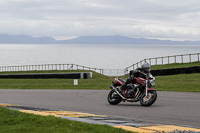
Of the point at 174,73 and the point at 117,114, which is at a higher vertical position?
the point at 174,73

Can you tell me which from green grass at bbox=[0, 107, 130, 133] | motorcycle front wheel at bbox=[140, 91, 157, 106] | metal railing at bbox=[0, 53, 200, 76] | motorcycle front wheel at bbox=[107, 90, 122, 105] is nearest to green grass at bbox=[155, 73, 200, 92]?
motorcycle front wheel at bbox=[107, 90, 122, 105]

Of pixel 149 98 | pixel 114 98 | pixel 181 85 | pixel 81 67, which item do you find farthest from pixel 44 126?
pixel 81 67

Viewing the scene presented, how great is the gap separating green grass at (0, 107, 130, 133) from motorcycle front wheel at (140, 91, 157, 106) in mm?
4887

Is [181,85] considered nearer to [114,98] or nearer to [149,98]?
[114,98]

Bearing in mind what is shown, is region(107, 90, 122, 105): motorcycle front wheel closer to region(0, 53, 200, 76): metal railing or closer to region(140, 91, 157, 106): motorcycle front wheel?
region(140, 91, 157, 106): motorcycle front wheel

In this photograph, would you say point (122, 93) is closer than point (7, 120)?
No

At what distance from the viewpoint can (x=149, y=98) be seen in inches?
536

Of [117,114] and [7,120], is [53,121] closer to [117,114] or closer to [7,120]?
[7,120]

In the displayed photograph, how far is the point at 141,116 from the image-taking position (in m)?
11.5

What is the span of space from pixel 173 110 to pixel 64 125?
5.13 metres

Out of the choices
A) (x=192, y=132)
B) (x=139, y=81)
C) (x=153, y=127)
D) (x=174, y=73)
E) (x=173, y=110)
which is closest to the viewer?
(x=192, y=132)

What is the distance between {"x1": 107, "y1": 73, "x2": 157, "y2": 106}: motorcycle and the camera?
44.4ft

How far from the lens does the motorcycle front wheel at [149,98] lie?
13469 mm

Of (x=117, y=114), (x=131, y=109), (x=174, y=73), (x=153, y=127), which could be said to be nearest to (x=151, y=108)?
(x=131, y=109)
